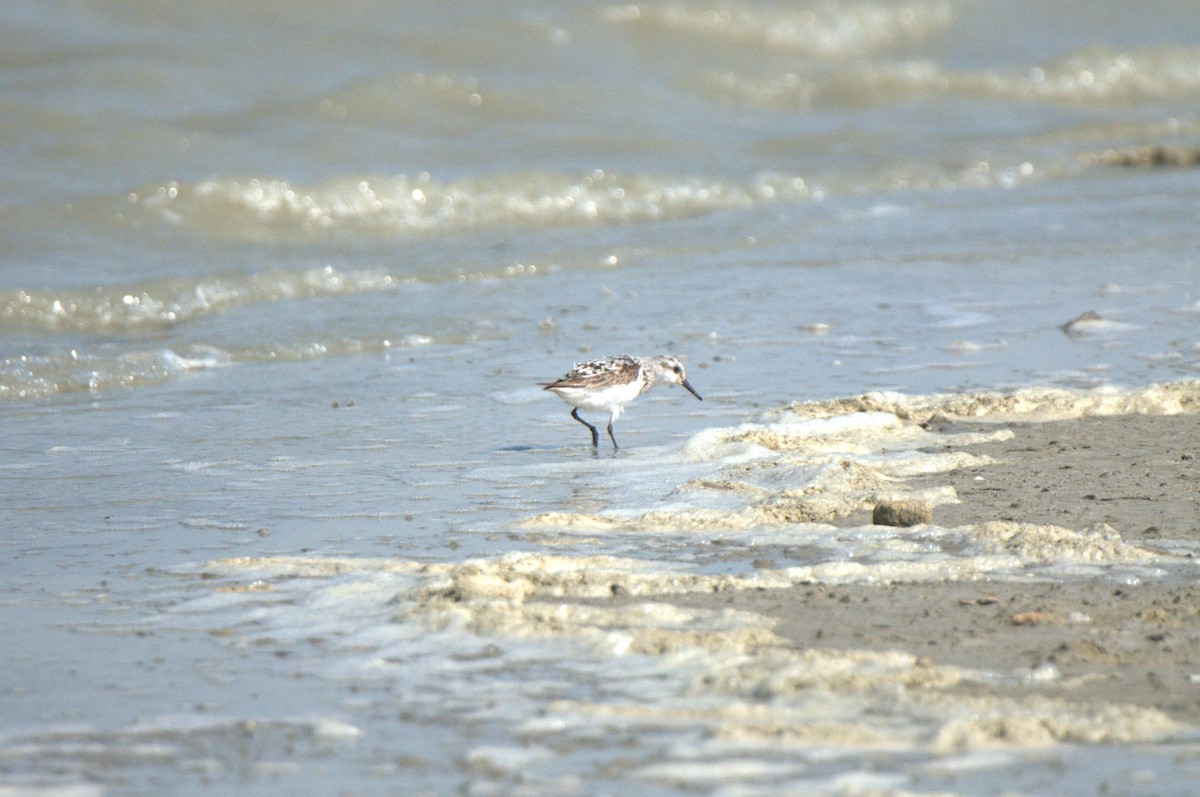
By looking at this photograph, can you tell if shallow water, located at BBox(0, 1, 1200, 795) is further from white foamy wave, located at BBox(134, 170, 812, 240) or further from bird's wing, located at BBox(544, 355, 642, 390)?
bird's wing, located at BBox(544, 355, 642, 390)

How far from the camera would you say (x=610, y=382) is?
254 inches

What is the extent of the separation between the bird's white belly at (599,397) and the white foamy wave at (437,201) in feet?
24.0

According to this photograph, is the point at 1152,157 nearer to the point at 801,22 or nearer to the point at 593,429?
the point at 801,22

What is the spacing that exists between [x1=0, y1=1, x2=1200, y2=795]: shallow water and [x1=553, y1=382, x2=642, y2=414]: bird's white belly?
30cm

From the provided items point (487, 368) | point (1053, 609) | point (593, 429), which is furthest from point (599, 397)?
point (1053, 609)

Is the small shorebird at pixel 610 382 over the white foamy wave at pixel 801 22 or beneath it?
beneath

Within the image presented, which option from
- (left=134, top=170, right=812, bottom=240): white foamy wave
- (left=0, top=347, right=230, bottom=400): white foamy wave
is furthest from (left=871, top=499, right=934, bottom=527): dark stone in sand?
(left=134, top=170, right=812, bottom=240): white foamy wave

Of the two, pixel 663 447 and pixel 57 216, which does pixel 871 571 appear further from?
pixel 57 216

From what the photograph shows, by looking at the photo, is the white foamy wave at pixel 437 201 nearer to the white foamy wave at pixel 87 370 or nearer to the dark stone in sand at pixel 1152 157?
the dark stone in sand at pixel 1152 157

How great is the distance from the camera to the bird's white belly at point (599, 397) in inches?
→ 251

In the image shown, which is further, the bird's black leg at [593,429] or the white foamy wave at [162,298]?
the white foamy wave at [162,298]

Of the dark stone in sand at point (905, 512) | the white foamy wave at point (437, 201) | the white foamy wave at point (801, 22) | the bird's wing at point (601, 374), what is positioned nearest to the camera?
the dark stone in sand at point (905, 512)

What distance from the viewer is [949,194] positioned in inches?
594

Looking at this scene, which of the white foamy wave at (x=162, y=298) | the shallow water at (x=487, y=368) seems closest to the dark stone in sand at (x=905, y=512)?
the shallow water at (x=487, y=368)
